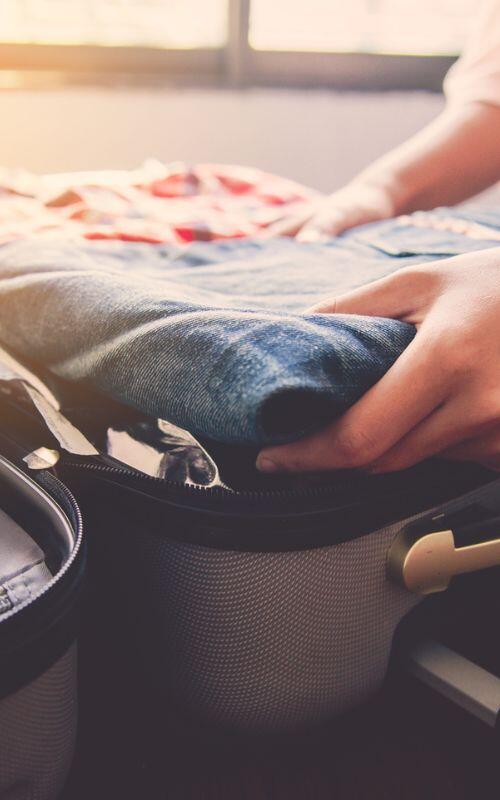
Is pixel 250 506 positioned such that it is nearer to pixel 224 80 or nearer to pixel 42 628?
pixel 42 628

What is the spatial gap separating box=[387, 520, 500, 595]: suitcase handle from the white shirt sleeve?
683 millimetres

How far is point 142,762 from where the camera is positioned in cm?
43

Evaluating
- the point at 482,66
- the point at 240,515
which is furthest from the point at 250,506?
the point at 482,66

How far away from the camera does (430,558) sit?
0.42 metres

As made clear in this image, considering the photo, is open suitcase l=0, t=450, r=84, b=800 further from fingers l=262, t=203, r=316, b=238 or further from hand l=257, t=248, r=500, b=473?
fingers l=262, t=203, r=316, b=238

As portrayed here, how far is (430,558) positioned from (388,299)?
0.16 m

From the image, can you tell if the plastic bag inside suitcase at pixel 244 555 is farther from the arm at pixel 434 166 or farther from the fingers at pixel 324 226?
the arm at pixel 434 166

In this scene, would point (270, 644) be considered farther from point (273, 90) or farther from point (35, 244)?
point (273, 90)

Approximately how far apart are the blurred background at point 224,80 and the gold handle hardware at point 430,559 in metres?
1.44

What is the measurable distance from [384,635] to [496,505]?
120 mm

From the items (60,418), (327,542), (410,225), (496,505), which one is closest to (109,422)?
(60,418)

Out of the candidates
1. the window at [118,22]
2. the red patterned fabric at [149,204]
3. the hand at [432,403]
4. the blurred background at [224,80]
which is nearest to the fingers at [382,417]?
the hand at [432,403]

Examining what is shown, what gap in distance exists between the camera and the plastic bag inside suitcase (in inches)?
14.9

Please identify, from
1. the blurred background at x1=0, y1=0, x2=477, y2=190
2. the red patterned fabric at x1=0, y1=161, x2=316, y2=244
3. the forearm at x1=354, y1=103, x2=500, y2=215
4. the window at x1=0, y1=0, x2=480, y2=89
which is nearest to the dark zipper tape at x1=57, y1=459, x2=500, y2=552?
the red patterned fabric at x1=0, y1=161, x2=316, y2=244
